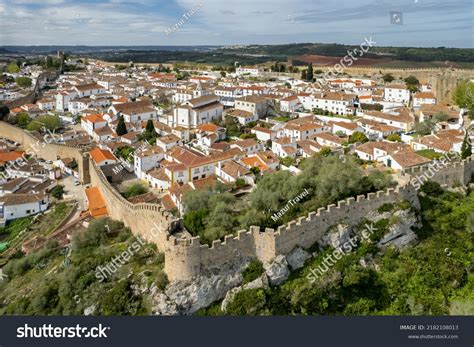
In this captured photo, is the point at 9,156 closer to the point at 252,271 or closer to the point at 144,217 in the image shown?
the point at 144,217

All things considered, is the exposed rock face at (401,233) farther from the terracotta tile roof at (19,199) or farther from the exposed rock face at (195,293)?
the terracotta tile roof at (19,199)

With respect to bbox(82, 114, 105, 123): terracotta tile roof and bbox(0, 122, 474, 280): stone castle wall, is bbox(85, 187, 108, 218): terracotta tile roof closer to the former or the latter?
Answer: bbox(0, 122, 474, 280): stone castle wall

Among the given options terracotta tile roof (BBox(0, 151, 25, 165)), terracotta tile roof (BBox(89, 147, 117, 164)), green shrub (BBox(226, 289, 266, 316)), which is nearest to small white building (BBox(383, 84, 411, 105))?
terracotta tile roof (BBox(89, 147, 117, 164))

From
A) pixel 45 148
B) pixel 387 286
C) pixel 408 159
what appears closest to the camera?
pixel 387 286

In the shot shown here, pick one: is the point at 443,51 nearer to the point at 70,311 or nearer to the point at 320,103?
the point at 320,103

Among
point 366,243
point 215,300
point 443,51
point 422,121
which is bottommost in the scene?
point 215,300

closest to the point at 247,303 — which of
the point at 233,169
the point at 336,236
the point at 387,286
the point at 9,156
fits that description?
the point at 336,236

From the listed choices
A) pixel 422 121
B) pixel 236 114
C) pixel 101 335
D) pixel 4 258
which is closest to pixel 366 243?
pixel 101 335
